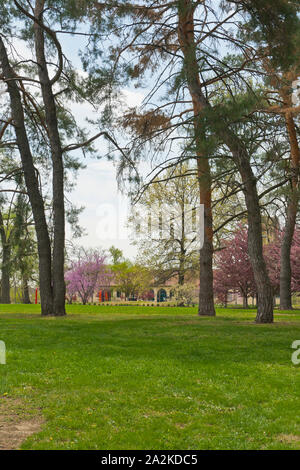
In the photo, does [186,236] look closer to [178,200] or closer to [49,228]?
[178,200]

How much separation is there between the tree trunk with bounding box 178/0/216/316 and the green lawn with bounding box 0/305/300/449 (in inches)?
171

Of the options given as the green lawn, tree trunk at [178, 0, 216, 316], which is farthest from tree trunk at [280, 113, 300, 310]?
the green lawn

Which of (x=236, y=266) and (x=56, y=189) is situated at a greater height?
→ (x=56, y=189)

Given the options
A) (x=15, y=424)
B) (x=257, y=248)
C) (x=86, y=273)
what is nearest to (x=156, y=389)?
(x=15, y=424)

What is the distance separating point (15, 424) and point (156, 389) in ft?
6.11

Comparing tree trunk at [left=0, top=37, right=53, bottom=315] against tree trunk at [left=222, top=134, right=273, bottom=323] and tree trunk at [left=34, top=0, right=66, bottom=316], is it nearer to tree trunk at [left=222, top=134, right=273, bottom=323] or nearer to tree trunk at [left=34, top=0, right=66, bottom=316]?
tree trunk at [left=34, top=0, right=66, bottom=316]

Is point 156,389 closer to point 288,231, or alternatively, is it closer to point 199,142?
point 199,142

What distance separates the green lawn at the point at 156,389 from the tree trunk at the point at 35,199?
476cm

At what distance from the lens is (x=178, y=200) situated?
2927cm

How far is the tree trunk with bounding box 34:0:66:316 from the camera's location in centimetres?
1492

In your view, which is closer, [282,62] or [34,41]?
[282,62]

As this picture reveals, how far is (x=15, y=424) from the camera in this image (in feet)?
16.7
